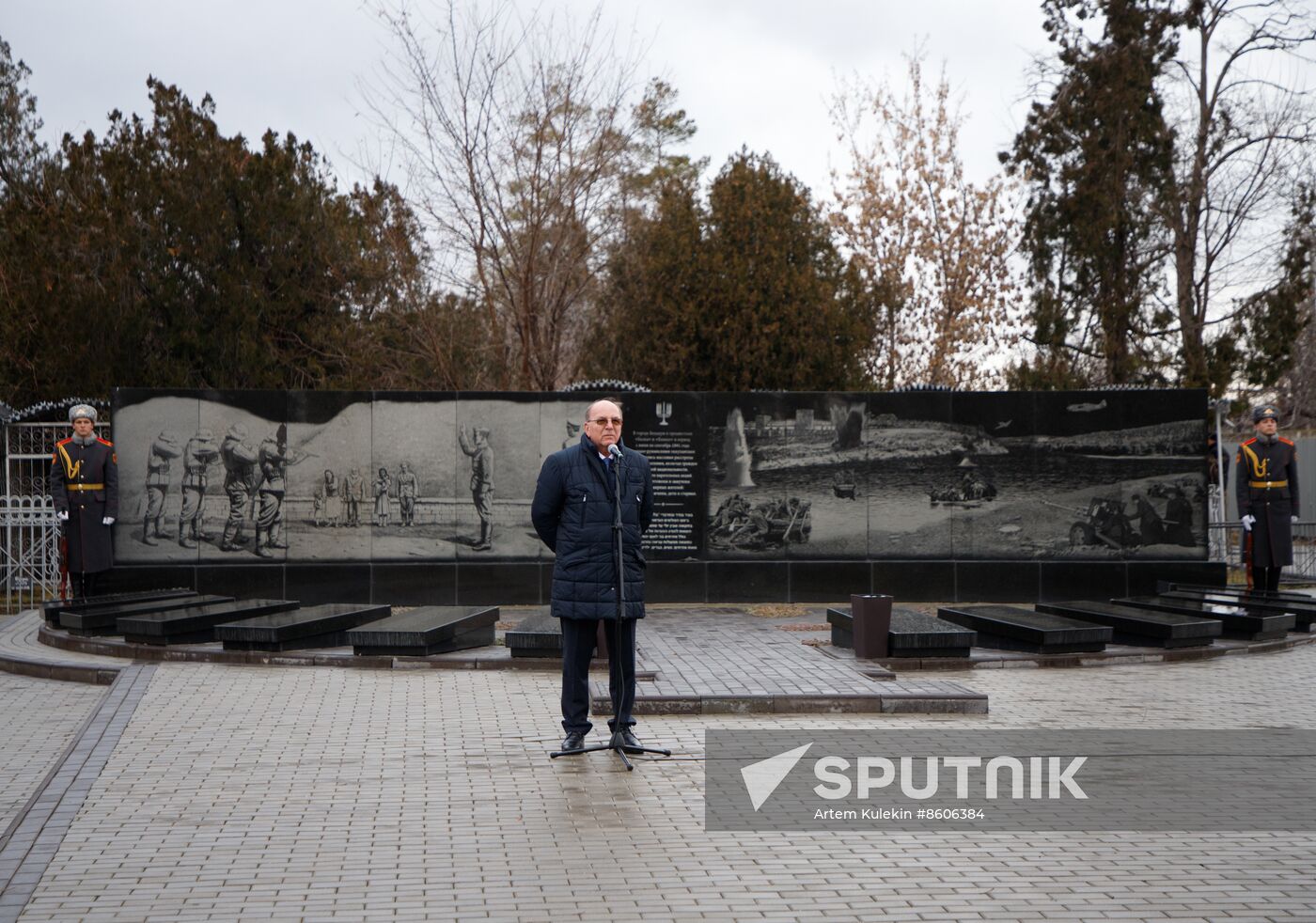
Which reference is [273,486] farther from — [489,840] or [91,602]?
[489,840]

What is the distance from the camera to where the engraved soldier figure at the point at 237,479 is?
1798cm

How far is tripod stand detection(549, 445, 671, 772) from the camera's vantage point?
807 centimetres

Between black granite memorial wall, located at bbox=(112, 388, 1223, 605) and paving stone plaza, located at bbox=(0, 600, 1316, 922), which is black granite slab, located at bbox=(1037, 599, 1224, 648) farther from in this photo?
black granite memorial wall, located at bbox=(112, 388, 1223, 605)

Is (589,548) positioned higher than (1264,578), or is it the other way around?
(589,548)

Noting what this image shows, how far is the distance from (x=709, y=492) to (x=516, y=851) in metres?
12.5

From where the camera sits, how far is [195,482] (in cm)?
1800

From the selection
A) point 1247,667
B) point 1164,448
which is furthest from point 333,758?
point 1164,448

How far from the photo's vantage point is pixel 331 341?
2838 centimetres

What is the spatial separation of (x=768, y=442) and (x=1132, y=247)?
2240 cm

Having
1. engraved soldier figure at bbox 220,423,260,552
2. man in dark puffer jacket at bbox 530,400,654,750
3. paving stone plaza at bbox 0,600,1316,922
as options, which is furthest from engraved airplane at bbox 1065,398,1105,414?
man in dark puffer jacket at bbox 530,400,654,750

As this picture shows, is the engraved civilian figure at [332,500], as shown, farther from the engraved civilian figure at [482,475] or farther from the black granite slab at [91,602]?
the black granite slab at [91,602]

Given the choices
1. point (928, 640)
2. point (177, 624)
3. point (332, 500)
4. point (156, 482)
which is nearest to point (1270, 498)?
point (928, 640)

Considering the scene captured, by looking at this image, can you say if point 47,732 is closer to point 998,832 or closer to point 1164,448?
point 998,832

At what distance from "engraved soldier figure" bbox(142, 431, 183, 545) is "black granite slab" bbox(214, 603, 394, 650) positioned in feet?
13.8
